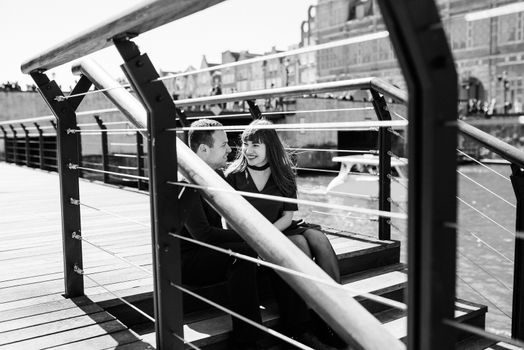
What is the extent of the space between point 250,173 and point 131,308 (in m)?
0.97

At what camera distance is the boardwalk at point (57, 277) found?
82.0 inches

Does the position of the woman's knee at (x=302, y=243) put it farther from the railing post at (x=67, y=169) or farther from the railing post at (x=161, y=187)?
the railing post at (x=67, y=169)

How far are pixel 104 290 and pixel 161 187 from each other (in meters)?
1.16

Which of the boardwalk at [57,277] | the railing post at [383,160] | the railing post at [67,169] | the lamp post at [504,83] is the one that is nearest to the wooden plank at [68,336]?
the boardwalk at [57,277]

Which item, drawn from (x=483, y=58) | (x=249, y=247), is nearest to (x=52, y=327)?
(x=249, y=247)

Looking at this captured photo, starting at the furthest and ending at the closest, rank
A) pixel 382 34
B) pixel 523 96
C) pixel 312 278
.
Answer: pixel 523 96 < pixel 312 278 < pixel 382 34

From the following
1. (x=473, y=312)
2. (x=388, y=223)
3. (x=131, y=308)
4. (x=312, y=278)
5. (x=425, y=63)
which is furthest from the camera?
(x=388, y=223)

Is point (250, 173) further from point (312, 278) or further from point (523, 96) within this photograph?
point (523, 96)

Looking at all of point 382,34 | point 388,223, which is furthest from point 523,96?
point 382,34

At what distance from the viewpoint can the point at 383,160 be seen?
3.46 m

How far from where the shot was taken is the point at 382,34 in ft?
3.38

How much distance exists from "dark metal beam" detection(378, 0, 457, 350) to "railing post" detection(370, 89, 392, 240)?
8.61 ft

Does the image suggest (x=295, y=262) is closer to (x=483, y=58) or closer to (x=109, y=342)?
(x=109, y=342)

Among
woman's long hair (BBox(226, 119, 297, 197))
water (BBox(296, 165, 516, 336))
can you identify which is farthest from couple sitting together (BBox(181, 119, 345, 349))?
water (BBox(296, 165, 516, 336))
